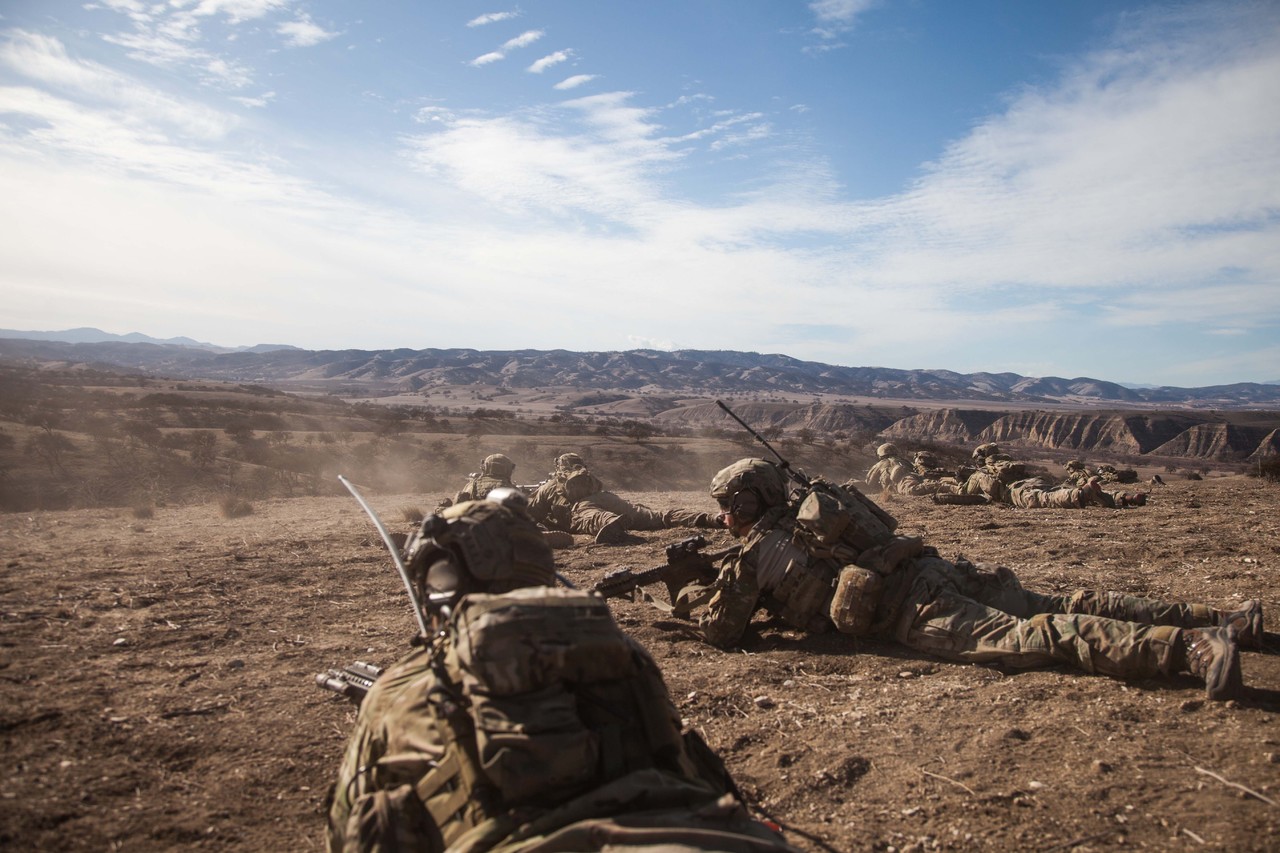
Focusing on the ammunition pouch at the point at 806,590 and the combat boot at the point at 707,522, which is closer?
the ammunition pouch at the point at 806,590

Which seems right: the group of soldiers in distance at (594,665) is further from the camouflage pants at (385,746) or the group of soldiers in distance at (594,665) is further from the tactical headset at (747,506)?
the tactical headset at (747,506)

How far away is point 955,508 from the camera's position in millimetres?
14367

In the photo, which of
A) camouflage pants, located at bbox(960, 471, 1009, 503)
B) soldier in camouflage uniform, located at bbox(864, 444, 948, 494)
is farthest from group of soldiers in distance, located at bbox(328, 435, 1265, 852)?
soldier in camouflage uniform, located at bbox(864, 444, 948, 494)

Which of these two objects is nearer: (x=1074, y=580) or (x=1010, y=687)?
(x=1010, y=687)

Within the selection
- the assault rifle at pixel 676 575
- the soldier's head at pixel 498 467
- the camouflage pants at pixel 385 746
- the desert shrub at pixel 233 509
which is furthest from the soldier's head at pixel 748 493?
the desert shrub at pixel 233 509

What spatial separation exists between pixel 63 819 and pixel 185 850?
2.14 feet

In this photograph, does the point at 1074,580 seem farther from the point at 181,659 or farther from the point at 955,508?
the point at 181,659

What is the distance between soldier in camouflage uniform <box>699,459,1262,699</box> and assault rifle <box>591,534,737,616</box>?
0.43 m

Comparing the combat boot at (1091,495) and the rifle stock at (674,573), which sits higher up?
the combat boot at (1091,495)

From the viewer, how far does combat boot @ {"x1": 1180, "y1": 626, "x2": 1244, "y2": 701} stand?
172 inches

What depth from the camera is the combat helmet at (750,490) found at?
6.78m

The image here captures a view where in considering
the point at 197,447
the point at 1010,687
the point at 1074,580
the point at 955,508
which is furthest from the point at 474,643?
the point at 197,447

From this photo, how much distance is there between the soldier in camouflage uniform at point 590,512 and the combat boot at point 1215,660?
7.83 metres

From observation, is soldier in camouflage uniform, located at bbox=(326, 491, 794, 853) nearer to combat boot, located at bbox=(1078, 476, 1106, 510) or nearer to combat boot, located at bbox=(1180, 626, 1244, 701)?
combat boot, located at bbox=(1180, 626, 1244, 701)
